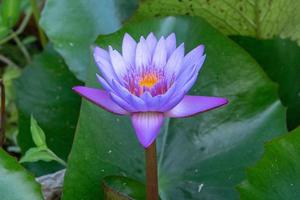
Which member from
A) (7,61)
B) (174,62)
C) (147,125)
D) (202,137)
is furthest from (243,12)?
(7,61)

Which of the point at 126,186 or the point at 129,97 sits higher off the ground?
the point at 129,97

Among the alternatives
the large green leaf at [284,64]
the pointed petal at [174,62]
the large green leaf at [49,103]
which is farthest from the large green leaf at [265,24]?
the pointed petal at [174,62]

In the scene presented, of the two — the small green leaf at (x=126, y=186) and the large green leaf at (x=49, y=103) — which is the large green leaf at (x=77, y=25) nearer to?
the large green leaf at (x=49, y=103)

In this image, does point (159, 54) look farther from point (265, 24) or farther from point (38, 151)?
point (265, 24)

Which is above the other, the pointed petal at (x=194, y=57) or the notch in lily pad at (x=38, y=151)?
the pointed petal at (x=194, y=57)

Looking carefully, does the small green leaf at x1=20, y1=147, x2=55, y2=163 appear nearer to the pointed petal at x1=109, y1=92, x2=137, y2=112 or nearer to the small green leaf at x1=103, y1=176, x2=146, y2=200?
the small green leaf at x1=103, y1=176, x2=146, y2=200

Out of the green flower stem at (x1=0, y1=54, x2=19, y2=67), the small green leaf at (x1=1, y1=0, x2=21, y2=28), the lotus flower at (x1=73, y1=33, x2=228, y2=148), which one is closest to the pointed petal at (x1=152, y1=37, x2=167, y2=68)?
the lotus flower at (x1=73, y1=33, x2=228, y2=148)

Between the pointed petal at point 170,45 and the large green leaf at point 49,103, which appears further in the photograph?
the large green leaf at point 49,103
